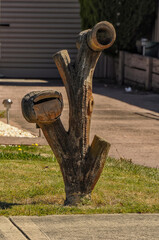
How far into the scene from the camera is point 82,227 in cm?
479

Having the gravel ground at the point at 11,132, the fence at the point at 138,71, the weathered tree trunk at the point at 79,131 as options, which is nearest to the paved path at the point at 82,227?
the weathered tree trunk at the point at 79,131

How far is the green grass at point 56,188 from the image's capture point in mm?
5426

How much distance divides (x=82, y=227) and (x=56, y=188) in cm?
165

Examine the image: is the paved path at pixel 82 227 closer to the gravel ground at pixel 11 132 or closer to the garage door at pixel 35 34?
the gravel ground at pixel 11 132

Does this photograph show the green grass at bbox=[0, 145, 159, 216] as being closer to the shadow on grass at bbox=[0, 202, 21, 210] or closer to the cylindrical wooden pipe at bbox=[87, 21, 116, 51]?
the shadow on grass at bbox=[0, 202, 21, 210]

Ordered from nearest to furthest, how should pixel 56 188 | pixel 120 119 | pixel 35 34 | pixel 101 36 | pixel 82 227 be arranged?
1. pixel 82 227
2. pixel 101 36
3. pixel 56 188
4. pixel 120 119
5. pixel 35 34

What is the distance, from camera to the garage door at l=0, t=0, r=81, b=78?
20672 mm

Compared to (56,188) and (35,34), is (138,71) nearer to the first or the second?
(35,34)

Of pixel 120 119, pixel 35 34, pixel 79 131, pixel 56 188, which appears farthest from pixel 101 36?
pixel 35 34

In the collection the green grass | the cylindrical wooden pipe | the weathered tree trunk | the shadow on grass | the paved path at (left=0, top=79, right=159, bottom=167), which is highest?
the cylindrical wooden pipe

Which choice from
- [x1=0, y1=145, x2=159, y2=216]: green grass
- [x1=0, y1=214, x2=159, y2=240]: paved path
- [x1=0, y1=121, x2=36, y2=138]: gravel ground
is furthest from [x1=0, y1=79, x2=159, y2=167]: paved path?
[x1=0, y1=214, x2=159, y2=240]: paved path

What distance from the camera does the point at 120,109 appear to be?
13.7 metres

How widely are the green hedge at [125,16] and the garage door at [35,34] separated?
176 centimetres

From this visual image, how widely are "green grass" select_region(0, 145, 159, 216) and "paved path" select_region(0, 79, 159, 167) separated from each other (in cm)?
86
